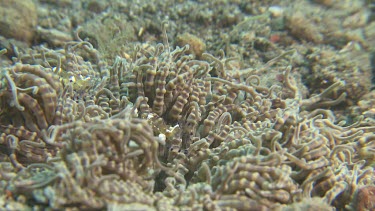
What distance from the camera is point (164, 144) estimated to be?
7.43 feet

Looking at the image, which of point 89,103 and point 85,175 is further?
point 89,103

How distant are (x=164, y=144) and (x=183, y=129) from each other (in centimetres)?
79

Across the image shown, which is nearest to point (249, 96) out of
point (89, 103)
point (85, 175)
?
point (89, 103)

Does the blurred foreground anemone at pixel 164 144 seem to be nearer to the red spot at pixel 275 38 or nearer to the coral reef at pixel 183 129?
the coral reef at pixel 183 129

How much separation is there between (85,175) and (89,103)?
1.13m

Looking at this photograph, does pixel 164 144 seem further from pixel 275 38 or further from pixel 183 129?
pixel 275 38

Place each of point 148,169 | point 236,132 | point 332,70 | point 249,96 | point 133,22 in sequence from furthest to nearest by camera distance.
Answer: point 133,22 < point 332,70 < point 249,96 < point 236,132 < point 148,169

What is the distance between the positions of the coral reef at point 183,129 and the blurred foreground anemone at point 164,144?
0.01m

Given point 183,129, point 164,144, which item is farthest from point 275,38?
point 164,144

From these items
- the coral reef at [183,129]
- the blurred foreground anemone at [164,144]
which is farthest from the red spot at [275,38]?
the blurred foreground anemone at [164,144]

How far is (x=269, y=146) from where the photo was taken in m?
2.51

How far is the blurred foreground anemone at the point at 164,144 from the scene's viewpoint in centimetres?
211

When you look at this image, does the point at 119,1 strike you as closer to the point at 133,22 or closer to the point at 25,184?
the point at 133,22

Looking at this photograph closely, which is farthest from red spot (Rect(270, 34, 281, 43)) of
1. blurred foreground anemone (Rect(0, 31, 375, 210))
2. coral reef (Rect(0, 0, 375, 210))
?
blurred foreground anemone (Rect(0, 31, 375, 210))
